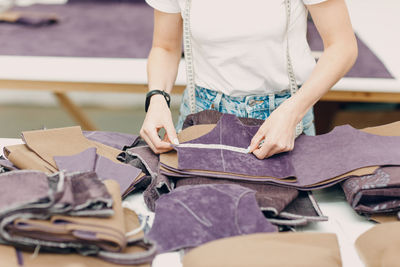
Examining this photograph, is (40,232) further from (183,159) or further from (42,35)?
(42,35)

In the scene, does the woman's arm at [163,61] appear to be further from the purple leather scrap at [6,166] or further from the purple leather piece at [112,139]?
the purple leather scrap at [6,166]

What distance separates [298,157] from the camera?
950 millimetres

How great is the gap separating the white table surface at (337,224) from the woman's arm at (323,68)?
13 centimetres

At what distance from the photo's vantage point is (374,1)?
2564 mm

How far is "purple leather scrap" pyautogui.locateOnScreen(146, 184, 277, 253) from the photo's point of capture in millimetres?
749

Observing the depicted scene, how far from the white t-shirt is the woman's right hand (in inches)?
5.8

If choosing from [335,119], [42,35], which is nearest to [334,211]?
[335,119]

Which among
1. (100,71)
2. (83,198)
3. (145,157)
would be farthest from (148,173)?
(100,71)

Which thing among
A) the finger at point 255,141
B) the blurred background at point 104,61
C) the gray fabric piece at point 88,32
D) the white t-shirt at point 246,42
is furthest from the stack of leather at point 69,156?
the gray fabric piece at point 88,32

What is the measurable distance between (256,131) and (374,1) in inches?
74.8

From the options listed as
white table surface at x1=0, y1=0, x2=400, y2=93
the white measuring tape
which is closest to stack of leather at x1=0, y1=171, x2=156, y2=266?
the white measuring tape

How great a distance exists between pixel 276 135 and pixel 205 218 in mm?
249

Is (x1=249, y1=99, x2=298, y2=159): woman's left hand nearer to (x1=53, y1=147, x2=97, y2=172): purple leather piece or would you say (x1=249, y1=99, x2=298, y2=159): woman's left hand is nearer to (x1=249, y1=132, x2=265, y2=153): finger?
(x1=249, y1=132, x2=265, y2=153): finger

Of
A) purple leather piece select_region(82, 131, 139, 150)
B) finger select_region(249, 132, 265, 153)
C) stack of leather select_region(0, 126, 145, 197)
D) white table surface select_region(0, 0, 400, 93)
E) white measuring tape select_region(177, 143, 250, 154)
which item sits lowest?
white table surface select_region(0, 0, 400, 93)
